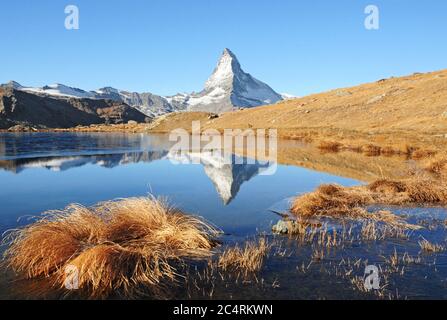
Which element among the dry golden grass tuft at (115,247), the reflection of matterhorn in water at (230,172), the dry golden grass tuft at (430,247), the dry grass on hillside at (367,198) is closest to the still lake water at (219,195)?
the reflection of matterhorn in water at (230,172)

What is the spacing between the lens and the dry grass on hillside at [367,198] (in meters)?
13.4

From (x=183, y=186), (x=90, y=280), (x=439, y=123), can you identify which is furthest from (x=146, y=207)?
(x=439, y=123)

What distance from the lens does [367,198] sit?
15.3m

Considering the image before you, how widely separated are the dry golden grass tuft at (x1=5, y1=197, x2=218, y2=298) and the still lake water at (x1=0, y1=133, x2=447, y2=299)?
0.85 m

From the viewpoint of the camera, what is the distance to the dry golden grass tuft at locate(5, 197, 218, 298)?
7824mm

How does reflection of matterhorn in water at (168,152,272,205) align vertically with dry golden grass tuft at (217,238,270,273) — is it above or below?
above

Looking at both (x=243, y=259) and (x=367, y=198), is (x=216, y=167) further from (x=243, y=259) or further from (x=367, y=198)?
(x=243, y=259)

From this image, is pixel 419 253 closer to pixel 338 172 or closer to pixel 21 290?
pixel 21 290

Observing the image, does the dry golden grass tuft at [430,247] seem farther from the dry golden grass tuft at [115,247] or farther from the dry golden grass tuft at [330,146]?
the dry golden grass tuft at [330,146]

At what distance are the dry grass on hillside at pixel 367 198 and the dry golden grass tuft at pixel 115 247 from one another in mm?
4466

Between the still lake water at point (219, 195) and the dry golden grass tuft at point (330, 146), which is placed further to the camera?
the dry golden grass tuft at point (330, 146)

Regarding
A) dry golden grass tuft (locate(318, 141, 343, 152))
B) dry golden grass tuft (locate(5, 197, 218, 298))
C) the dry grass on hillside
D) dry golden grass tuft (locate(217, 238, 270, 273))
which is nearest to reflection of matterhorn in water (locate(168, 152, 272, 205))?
the dry grass on hillside

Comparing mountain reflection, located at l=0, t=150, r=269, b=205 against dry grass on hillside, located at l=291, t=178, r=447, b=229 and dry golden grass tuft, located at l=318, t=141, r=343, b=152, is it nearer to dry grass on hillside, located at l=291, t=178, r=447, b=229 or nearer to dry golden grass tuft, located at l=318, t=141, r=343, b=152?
dry grass on hillside, located at l=291, t=178, r=447, b=229
